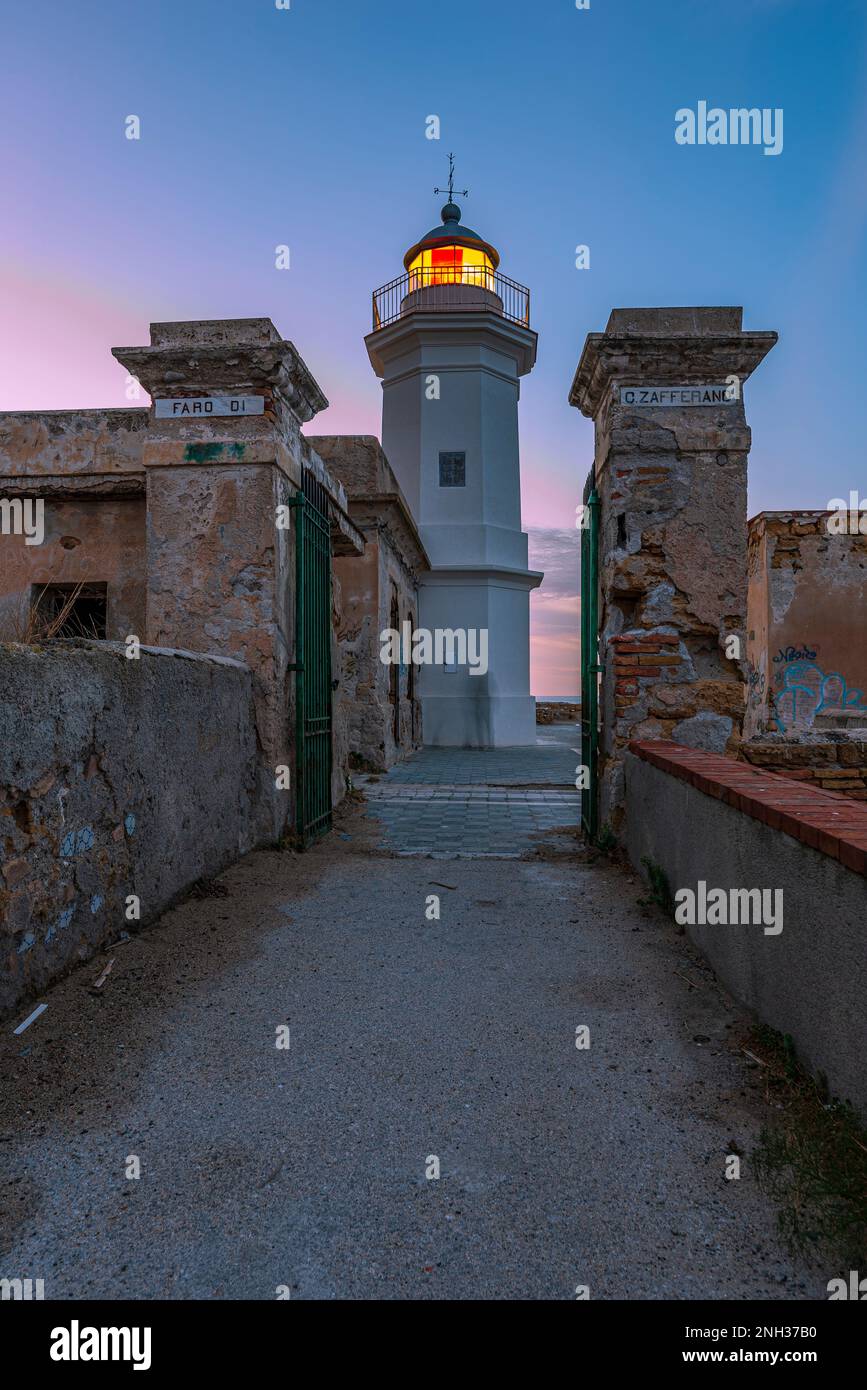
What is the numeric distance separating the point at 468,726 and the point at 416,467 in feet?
18.6

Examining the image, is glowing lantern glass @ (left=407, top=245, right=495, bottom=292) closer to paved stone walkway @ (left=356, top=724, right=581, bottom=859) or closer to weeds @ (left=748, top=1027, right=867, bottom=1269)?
paved stone walkway @ (left=356, top=724, right=581, bottom=859)

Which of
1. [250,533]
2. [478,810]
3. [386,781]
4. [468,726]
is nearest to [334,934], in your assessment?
[250,533]

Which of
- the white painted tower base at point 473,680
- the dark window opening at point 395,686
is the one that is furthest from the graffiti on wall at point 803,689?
the dark window opening at point 395,686

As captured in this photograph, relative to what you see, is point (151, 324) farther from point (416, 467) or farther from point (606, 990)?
point (416, 467)

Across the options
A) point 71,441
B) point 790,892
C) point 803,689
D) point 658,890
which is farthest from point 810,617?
point 790,892

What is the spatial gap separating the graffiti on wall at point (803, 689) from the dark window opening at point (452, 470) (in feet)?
24.2

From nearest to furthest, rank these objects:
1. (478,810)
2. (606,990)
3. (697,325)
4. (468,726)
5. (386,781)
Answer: (606,990), (697,325), (478,810), (386,781), (468,726)

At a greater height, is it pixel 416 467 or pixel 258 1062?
pixel 416 467

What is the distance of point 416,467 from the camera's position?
16.8 metres

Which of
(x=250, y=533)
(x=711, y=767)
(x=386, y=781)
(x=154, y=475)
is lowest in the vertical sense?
(x=386, y=781)

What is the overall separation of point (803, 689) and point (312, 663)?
10.5 meters

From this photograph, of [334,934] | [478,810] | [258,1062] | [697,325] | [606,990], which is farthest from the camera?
[478,810]

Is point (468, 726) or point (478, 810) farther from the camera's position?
point (468, 726)

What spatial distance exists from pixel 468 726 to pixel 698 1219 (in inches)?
582
